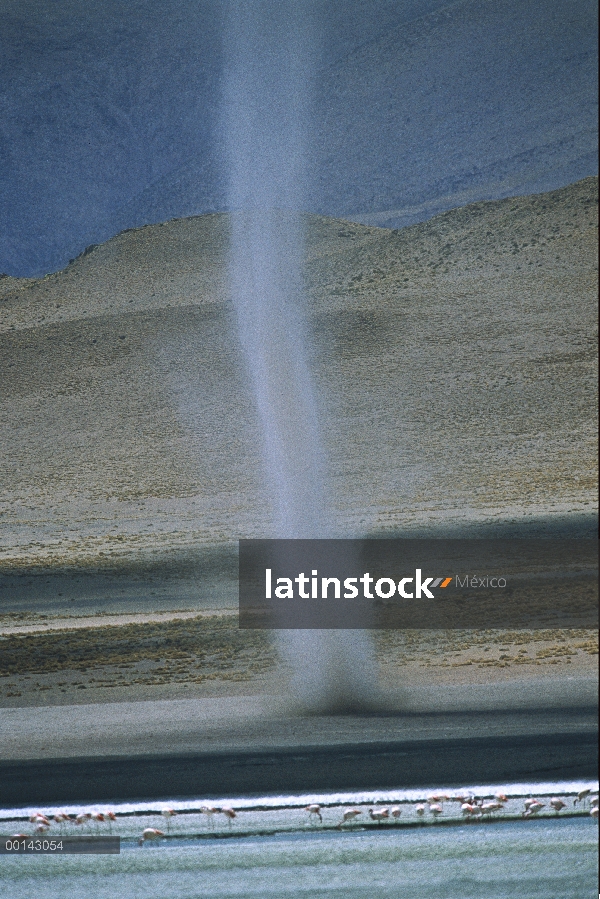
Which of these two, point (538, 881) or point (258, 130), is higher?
point (258, 130)

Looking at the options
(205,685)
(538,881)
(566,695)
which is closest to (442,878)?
(538,881)

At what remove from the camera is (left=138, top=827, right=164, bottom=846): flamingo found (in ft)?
17.6

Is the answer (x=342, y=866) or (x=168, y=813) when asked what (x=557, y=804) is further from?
(x=168, y=813)

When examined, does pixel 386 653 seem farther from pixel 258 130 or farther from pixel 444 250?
pixel 444 250

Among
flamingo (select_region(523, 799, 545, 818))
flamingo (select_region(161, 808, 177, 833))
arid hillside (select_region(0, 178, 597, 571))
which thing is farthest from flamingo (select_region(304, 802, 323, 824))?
arid hillside (select_region(0, 178, 597, 571))

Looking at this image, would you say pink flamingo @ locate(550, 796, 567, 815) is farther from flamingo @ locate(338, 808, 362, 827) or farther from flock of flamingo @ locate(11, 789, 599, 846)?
flamingo @ locate(338, 808, 362, 827)

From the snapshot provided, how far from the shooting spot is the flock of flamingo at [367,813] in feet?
16.9

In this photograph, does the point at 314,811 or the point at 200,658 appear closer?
the point at 314,811

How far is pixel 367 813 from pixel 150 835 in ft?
3.95

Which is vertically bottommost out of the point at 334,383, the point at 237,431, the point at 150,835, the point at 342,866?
the point at 342,866

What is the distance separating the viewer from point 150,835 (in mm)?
5379

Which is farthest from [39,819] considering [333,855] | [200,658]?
[200,658]

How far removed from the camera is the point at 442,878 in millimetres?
4914

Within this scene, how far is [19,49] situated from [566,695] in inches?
304
